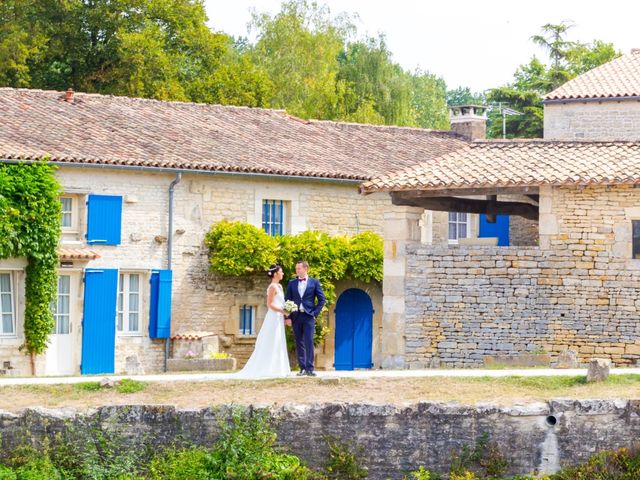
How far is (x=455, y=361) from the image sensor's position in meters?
24.4

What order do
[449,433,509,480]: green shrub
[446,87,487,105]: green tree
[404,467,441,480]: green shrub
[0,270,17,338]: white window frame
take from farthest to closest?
[446,87,487,105]: green tree
[0,270,17,338]: white window frame
[449,433,509,480]: green shrub
[404,467,441,480]: green shrub

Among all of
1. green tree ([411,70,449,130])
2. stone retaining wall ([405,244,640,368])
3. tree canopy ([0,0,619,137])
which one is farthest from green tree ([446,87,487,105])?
stone retaining wall ([405,244,640,368])

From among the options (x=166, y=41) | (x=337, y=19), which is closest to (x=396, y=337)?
(x=166, y=41)

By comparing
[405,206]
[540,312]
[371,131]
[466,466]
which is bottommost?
[466,466]

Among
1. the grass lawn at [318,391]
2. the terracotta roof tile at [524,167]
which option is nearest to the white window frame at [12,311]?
the terracotta roof tile at [524,167]

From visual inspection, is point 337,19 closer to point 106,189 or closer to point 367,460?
point 106,189

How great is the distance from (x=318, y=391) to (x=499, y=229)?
1690cm

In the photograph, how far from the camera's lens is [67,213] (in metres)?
29.3

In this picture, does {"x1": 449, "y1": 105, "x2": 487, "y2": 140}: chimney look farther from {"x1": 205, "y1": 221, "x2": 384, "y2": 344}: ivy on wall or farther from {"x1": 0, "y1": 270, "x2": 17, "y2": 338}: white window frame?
{"x1": 0, "y1": 270, "x2": 17, "y2": 338}: white window frame

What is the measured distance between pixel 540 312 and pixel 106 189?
30.9ft

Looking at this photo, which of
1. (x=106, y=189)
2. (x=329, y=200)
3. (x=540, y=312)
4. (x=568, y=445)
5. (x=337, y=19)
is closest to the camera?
(x=568, y=445)

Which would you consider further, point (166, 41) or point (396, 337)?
point (166, 41)

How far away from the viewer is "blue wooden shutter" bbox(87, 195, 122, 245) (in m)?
29.2

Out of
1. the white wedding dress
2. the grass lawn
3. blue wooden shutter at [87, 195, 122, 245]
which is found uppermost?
blue wooden shutter at [87, 195, 122, 245]
